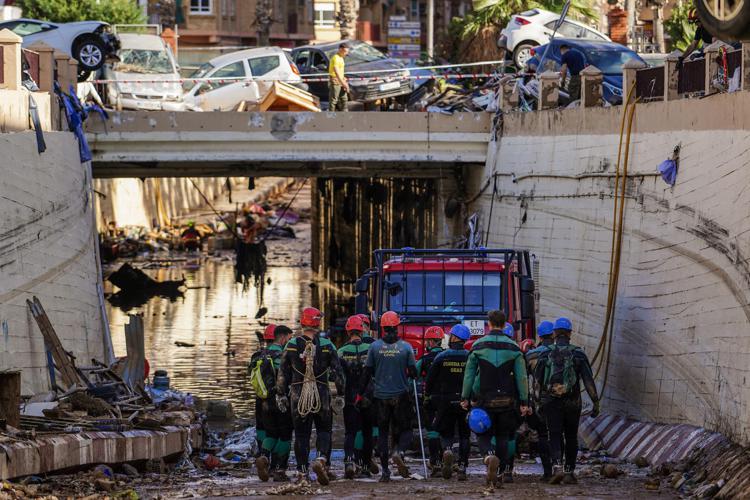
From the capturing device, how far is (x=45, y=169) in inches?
853

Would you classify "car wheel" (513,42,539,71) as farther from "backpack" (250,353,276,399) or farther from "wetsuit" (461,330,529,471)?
"wetsuit" (461,330,529,471)

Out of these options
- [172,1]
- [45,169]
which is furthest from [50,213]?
[172,1]

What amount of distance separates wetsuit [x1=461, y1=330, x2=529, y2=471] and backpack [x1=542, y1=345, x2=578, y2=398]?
54 centimetres

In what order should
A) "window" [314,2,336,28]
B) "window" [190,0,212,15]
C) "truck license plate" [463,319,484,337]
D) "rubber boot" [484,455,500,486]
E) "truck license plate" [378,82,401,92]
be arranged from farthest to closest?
"window" [314,2,336,28] → "window" [190,0,212,15] → "truck license plate" [378,82,401,92] → "truck license plate" [463,319,484,337] → "rubber boot" [484,455,500,486]

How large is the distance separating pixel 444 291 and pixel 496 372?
18.3 ft

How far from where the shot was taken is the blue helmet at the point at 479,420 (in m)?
13.8

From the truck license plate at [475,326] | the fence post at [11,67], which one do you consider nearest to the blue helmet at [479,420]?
the truck license plate at [475,326]

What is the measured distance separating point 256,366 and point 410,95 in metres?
21.1

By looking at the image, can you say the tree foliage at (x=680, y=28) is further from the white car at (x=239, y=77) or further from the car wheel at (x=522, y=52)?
the white car at (x=239, y=77)

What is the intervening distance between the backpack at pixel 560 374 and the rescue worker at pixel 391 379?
4.35 ft

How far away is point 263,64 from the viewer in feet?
116

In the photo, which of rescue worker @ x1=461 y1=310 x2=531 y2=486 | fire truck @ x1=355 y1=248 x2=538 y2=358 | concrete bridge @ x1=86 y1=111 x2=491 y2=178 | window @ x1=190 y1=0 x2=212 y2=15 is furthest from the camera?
window @ x1=190 y1=0 x2=212 y2=15

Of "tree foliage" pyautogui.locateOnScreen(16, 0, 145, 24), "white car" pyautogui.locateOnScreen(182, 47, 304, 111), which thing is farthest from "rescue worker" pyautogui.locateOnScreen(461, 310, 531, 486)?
"tree foliage" pyautogui.locateOnScreen(16, 0, 145, 24)

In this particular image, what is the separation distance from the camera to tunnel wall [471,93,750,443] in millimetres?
15258
